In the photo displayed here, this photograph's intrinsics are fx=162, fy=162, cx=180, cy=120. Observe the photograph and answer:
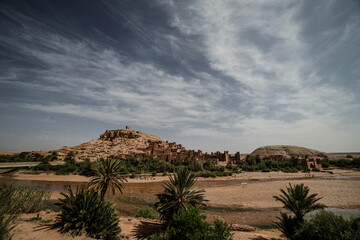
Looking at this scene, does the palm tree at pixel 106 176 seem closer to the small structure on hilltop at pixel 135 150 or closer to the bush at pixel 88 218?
the bush at pixel 88 218

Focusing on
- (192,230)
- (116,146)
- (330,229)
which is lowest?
(330,229)

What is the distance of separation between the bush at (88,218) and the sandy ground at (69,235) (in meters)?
0.40

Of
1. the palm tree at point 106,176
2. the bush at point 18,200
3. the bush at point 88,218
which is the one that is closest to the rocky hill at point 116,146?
the bush at point 18,200

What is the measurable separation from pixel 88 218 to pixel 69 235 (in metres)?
0.97

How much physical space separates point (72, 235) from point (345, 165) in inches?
3046

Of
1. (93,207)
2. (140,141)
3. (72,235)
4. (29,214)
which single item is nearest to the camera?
(72,235)

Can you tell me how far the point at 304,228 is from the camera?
745cm

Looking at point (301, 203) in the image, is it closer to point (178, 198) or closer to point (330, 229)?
point (330, 229)

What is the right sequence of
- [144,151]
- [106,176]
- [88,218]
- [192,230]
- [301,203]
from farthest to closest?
[144,151] → [106,176] → [301,203] → [88,218] → [192,230]

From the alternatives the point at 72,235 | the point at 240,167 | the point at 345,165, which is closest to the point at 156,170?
the point at 240,167

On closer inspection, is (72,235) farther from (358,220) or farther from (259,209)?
(259,209)

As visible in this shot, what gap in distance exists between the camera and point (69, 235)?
26.0ft

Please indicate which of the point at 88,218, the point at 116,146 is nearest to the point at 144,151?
the point at 116,146

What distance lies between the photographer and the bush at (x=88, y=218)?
323 inches
